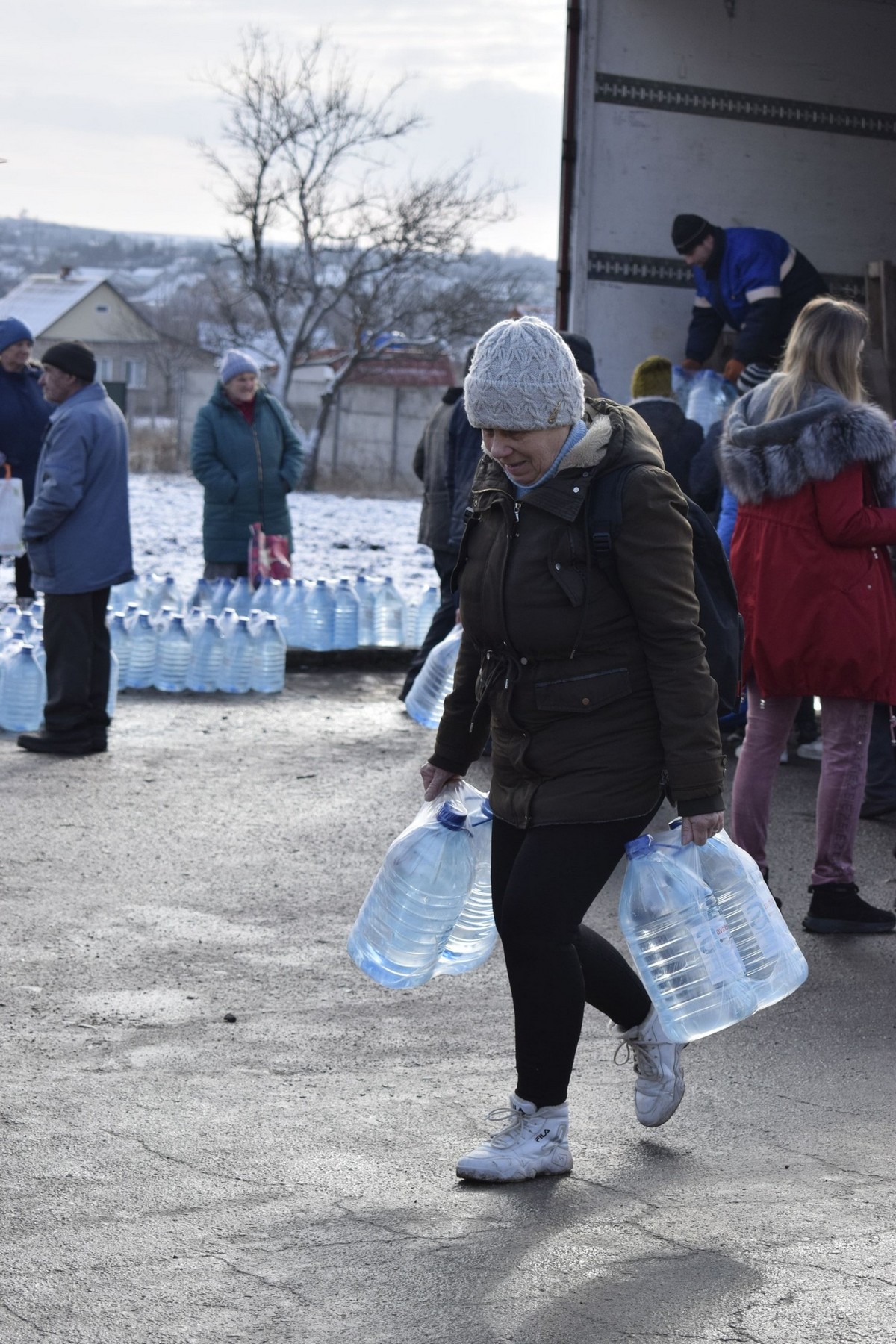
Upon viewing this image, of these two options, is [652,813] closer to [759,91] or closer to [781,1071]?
[781,1071]

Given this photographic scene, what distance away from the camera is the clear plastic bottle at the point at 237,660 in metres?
10.3

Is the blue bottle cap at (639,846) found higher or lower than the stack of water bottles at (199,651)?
higher

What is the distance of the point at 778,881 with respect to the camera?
6.41 m

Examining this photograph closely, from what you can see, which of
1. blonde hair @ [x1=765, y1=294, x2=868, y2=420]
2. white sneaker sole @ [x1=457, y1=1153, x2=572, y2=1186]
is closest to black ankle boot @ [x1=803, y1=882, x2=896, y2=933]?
blonde hair @ [x1=765, y1=294, x2=868, y2=420]

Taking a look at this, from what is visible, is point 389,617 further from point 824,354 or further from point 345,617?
point 824,354

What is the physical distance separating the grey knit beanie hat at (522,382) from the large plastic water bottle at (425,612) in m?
8.14

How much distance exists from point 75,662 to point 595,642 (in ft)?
17.2

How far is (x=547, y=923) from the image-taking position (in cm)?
358

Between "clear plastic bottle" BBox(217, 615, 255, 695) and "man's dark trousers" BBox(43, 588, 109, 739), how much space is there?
5.80 feet

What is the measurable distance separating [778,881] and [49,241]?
4552 inches

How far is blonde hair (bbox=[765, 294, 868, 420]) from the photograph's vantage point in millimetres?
5414

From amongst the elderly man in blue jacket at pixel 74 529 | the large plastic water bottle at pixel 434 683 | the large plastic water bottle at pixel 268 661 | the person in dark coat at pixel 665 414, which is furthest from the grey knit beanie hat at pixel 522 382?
the large plastic water bottle at pixel 268 661

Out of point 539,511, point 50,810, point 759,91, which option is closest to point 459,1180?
point 539,511

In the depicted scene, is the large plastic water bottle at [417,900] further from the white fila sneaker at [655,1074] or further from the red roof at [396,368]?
the red roof at [396,368]
